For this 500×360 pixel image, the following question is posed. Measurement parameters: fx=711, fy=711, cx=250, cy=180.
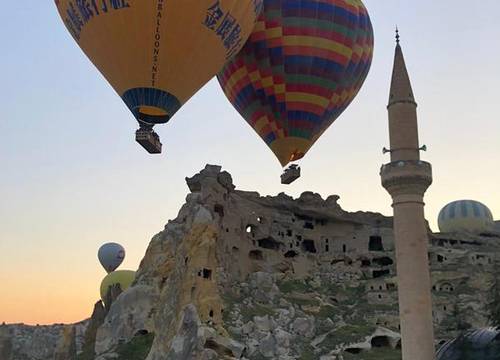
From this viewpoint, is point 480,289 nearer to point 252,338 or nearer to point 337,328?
point 337,328

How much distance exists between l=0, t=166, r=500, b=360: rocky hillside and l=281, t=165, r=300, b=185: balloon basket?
14.8m

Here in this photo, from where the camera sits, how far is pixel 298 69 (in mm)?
39406

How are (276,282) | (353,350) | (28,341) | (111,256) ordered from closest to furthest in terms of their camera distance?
(353,350), (276,282), (111,256), (28,341)

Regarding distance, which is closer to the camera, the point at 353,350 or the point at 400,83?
the point at 400,83

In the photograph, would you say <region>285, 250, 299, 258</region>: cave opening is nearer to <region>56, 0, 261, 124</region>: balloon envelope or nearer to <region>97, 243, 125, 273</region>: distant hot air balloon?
<region>97, 243, 125, 273</region>: distant hot air balloon

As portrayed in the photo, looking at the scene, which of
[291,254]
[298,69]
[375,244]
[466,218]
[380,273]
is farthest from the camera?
[466,218]

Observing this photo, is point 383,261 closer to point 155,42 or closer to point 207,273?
point 207,273

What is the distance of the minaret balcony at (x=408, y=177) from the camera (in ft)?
107

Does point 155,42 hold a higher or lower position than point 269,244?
lower

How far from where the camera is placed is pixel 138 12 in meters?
29.0

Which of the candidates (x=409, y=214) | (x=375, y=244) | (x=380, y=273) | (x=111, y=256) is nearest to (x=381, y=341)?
(x=380, y=273)

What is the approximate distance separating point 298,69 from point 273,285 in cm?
2788

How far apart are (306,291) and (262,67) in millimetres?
30924

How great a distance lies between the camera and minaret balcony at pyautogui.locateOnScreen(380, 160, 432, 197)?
32.6 meters
